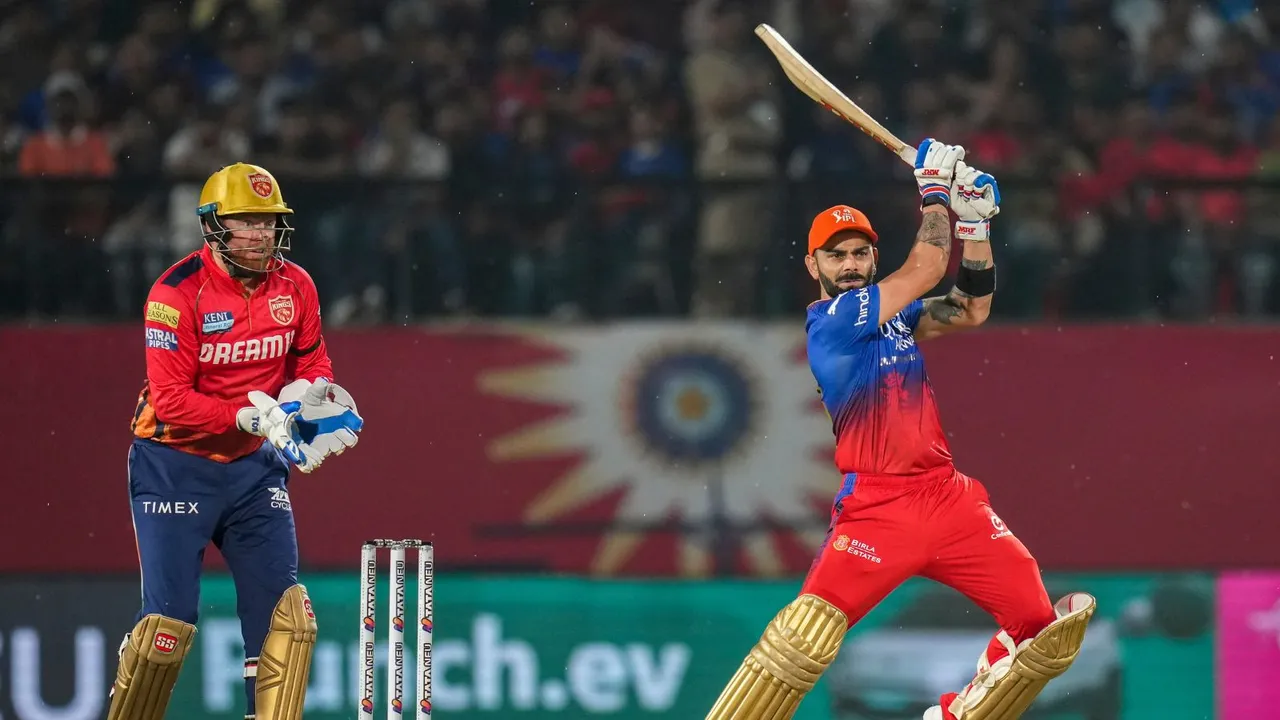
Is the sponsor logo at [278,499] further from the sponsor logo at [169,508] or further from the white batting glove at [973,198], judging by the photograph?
the white batting glove at [973,198]

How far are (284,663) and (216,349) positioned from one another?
3.36ft

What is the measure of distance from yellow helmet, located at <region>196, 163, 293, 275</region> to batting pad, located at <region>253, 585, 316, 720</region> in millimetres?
1111

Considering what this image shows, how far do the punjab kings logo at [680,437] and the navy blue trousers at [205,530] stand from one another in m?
2.28

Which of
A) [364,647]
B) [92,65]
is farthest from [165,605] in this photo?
[92,65]

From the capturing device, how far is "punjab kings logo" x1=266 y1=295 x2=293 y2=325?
20.0 ft

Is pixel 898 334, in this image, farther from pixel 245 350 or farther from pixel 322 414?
pixel 245 350

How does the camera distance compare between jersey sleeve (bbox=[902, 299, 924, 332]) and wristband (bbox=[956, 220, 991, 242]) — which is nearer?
wristband (bbox=[956, 220, 991, 242])

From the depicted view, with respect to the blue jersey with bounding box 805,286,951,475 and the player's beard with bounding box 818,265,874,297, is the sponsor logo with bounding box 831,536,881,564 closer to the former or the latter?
the blue jersey with bounding box 805,286,951,475

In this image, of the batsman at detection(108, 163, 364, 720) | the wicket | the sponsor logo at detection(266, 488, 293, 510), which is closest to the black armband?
the wicket

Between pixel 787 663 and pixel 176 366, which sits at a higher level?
pixel 176 366

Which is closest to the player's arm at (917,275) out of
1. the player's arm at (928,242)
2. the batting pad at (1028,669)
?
the player's arm at (928,242)

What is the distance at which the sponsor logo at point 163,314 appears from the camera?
5.91 metres

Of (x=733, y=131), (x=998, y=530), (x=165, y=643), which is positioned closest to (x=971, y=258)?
(x=998, y=530)

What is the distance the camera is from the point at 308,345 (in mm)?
6242
